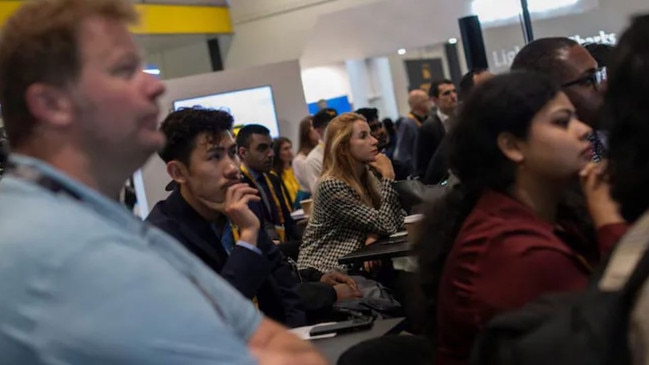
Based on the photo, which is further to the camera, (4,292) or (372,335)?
(372,335)

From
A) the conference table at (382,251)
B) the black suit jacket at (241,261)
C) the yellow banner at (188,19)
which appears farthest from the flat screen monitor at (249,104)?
the black suit jacket at (241,261)

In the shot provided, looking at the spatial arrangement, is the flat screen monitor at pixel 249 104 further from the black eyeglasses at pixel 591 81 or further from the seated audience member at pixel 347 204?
the black eyeglasses at pixel 591 81

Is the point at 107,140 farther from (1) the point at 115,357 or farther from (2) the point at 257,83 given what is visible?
(2) the point at 257,83

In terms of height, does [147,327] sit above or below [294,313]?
above

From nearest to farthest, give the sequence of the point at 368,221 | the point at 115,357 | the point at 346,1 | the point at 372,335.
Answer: the point at 115,357
the point at 372,335
the point at 368,221
the point at 346,1

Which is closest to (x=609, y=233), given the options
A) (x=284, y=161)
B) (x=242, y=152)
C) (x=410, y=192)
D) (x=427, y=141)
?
(x=410, y=192)

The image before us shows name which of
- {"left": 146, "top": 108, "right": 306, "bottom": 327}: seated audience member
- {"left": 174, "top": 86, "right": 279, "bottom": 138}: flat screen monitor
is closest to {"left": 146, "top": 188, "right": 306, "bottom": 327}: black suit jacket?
{"left": 146, "top": 108, "right": 306, "bottom": 327}: seated audience member

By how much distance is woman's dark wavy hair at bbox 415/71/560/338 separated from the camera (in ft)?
5.75

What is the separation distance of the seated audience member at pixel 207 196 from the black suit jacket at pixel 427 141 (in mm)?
3888

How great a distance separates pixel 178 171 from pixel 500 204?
1.28 metres

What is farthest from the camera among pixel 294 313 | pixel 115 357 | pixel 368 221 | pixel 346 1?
pixel 346 1

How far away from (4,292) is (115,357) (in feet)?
0.52

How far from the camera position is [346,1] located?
417 inches

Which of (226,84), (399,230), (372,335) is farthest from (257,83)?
(372,335)
